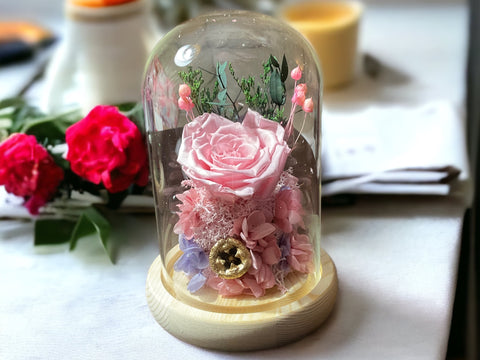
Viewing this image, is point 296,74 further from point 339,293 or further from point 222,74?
point 339,293

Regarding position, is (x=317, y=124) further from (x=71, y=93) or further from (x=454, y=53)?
(x=454, y=53)

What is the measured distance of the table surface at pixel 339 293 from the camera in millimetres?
562

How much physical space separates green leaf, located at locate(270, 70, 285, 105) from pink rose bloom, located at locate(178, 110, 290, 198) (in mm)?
23

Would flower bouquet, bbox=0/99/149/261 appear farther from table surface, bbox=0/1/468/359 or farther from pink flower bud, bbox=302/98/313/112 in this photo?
pink flower bud, bbox=302/98/313/112

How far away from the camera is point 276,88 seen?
22.9 inches

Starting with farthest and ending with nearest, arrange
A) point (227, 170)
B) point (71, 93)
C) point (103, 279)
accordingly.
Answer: point (71, 93) < point (103, 279) < point (227, 170)

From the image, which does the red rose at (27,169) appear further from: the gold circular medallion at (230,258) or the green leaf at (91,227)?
the gold circular medallion at (230,258)

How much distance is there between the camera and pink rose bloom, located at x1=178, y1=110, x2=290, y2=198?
54cm

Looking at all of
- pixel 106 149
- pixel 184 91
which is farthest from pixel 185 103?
pixel 106 149

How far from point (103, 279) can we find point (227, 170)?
0.20 m

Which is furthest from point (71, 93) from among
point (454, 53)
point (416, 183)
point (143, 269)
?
point (454, 53)

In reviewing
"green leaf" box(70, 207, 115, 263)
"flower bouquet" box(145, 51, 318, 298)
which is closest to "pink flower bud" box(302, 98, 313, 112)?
"flower bouquet" box(145, 51, 318, 298)

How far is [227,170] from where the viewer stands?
1.76 ft

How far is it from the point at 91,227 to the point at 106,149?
9 cm
